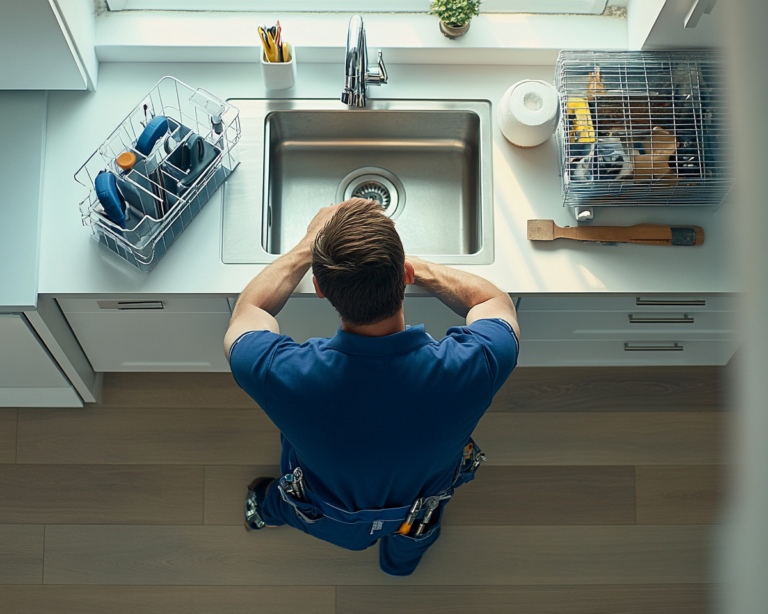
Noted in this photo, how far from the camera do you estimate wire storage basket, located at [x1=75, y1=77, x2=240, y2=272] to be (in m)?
1.21

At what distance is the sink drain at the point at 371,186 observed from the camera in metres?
1.54

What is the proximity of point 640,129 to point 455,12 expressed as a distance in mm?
490

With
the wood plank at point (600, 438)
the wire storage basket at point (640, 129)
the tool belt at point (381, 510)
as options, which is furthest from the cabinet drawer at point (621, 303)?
→ the wood plank at point (600, 438)

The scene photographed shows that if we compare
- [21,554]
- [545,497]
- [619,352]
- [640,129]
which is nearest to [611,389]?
[619,352]

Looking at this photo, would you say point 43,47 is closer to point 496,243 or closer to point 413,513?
point 496,243

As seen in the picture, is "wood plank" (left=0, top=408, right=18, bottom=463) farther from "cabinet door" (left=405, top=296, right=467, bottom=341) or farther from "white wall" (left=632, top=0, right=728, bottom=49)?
"white wall" (left=632, top=0, right=728, bottom=49)

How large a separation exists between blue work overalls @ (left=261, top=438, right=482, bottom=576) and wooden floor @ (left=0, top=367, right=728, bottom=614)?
7.7 inches

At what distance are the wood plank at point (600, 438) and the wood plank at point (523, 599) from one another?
36cm

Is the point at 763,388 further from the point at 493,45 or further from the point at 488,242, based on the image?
the point at 493,45

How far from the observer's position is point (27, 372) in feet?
5.26

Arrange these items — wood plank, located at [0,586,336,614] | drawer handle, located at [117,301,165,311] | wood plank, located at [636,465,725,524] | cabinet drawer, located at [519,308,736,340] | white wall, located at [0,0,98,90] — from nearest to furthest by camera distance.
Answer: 1. white wall, located at [0,0,98,90]
2. drawer handle, located at [117,301,165,311]
3. cabinet drawer, located at [519,308,736,340]
4. wood plank, located at [0,586,336,614]
5. wood plank, located at [636,465,725,524]

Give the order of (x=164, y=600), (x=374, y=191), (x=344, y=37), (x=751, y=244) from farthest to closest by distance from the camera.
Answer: (x=164, y=600)
(x=374, y=191)
(x=344, y=37)
(x=751, y=244)

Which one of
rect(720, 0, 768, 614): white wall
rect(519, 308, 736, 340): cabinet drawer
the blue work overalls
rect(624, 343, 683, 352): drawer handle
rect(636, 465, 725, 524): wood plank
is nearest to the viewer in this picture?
rect(720, 0, 768, 614): white wall

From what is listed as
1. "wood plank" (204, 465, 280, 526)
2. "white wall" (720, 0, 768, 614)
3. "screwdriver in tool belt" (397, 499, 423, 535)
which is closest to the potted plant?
"screwdriver in tool belt" (397, 499, 423, 535)
